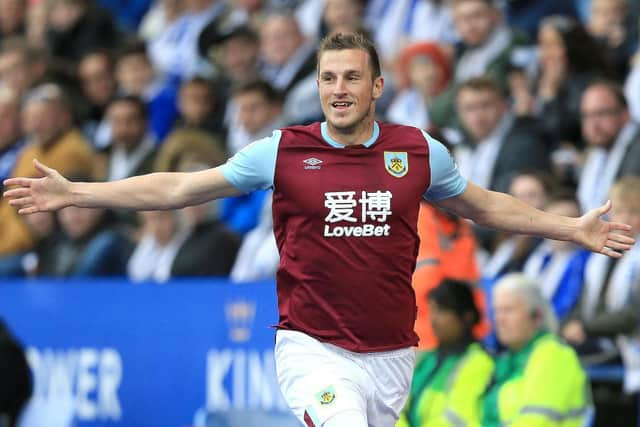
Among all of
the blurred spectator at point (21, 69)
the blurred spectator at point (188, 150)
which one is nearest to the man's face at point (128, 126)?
the blurred spectator at point (188, 150)

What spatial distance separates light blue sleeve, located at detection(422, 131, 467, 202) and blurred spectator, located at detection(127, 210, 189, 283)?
18.1 feet

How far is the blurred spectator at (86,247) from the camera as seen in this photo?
41.4 ft

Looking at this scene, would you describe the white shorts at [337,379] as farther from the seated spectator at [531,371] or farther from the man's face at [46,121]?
the man's face at [46,121]

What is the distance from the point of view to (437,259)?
8.88 meters

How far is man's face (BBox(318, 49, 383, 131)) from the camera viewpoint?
6672 millimetres

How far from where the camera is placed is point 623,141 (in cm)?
1110

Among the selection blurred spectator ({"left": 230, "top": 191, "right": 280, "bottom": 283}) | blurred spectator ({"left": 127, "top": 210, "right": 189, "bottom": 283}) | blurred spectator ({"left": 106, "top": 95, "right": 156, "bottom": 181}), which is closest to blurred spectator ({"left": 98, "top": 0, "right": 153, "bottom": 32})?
blurred spectator ({"left": 106, "top": 95, "right": 156, "bottom": 181})

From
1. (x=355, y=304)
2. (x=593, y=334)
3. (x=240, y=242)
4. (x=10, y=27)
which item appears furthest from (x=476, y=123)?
(x=10, y=27)

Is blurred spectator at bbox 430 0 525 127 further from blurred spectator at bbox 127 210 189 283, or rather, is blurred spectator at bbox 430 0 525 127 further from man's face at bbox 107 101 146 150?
man's face at bbox 107 101 146 150

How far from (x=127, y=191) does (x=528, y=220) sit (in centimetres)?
194

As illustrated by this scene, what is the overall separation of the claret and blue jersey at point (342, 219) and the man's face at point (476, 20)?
625 centimetres

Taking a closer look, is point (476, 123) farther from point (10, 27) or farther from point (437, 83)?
point (10, 27)

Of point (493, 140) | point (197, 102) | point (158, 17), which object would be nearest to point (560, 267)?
point (493, 140)

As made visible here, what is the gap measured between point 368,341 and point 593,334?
126 inches
